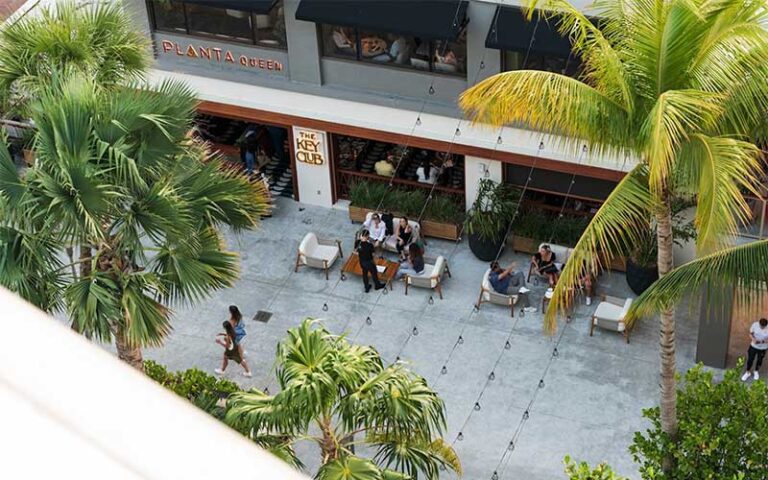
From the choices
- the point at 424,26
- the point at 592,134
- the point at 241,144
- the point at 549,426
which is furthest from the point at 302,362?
the point at 241,144

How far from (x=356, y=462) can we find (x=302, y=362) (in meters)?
1.26

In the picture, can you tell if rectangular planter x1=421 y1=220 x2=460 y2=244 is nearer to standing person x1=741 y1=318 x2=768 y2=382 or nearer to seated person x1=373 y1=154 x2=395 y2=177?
seated person x1=373 y1=154 x2=395 y2=177

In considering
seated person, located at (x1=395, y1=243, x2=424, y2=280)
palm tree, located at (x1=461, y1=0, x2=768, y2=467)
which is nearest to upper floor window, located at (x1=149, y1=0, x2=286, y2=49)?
seated person, located at (x1=395, y1=243, x2=424, y2=280)

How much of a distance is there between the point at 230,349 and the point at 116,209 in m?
7.47

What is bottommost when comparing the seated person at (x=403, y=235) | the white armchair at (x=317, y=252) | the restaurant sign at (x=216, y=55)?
the white armchair at (x=317, y=252)

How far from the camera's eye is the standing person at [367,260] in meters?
23.4

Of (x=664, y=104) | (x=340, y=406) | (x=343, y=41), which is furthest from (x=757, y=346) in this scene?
(x=343, y=41)

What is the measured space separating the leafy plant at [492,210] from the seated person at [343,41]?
12.6 feet

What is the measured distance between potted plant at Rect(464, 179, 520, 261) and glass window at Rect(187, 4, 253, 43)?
5.91m

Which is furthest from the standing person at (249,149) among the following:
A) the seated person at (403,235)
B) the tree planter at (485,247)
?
the tree planter at (485,247)

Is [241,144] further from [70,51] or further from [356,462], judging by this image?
[356,462]

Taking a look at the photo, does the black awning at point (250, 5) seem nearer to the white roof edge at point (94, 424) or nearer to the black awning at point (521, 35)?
the black awning at point (521, 35)

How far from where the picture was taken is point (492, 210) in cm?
2402

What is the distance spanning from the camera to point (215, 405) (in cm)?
1789
